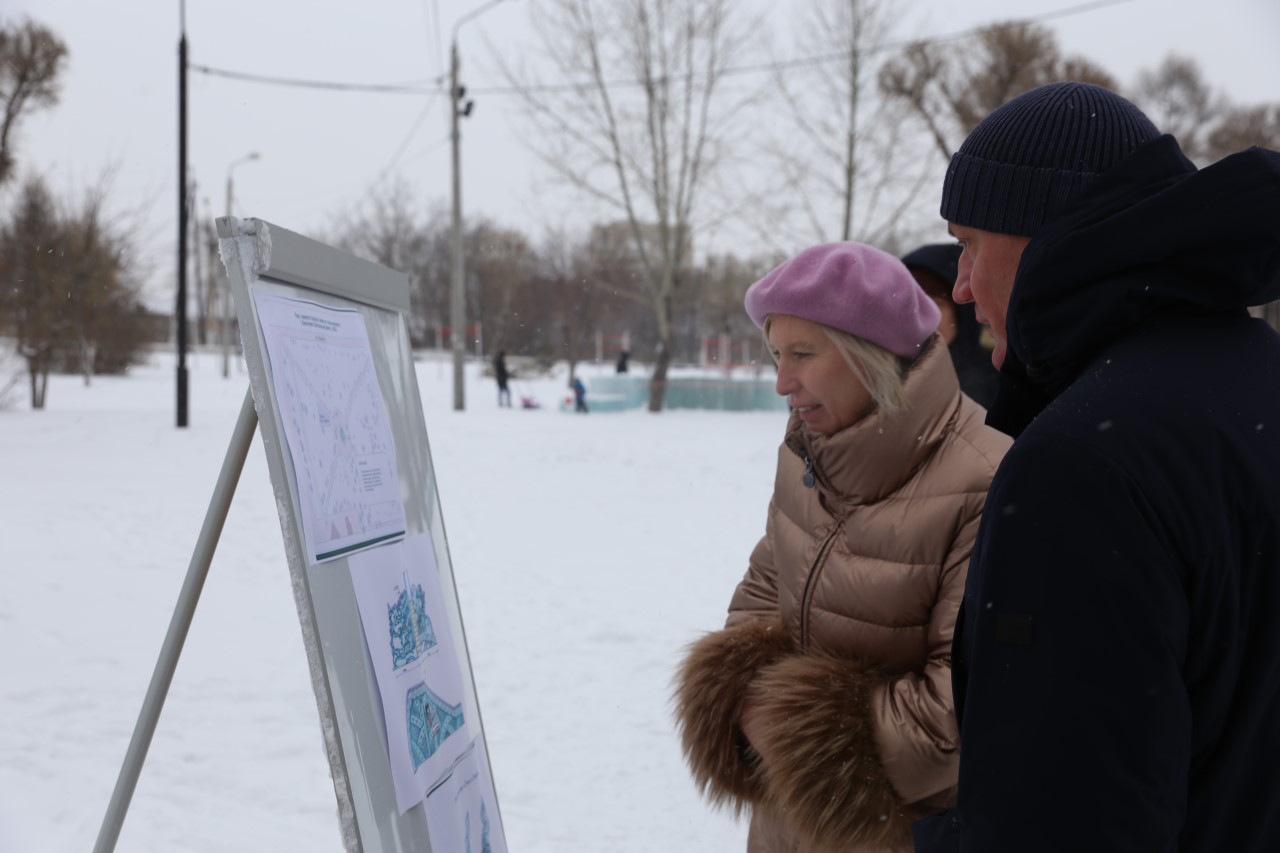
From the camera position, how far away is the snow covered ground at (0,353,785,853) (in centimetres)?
346

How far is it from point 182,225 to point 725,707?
46.0ft

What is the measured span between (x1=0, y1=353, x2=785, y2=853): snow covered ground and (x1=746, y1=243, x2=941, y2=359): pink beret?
1.08 metres

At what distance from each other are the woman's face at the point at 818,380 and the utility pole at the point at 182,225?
1342cm

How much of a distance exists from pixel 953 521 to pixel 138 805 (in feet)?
10.4

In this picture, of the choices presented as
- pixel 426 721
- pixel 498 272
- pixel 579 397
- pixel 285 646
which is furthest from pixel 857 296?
pixel 498 272

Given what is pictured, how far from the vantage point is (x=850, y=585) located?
68.0 inches

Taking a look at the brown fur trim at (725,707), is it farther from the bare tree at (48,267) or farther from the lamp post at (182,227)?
the bare tree at (48,267)

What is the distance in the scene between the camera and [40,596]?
228 inches

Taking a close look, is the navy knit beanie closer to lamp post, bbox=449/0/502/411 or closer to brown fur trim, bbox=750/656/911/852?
brown fur trim, bbox=750/656/911/852

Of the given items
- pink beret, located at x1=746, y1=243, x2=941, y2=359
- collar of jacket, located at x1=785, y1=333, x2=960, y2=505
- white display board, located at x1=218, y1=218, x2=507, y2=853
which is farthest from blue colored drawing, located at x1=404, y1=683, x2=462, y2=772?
pink beret, located at x1=746, y1=243, x2=941, y2=359

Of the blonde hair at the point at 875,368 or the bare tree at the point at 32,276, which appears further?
the bare tree at the point at 32,276

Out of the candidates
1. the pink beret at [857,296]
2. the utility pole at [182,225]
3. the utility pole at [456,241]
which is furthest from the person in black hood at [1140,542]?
the utility pole at [456,241]

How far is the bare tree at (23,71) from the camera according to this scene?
14.5 m

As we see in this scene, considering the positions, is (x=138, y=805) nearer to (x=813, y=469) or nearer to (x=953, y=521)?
(x=813, y=469)
